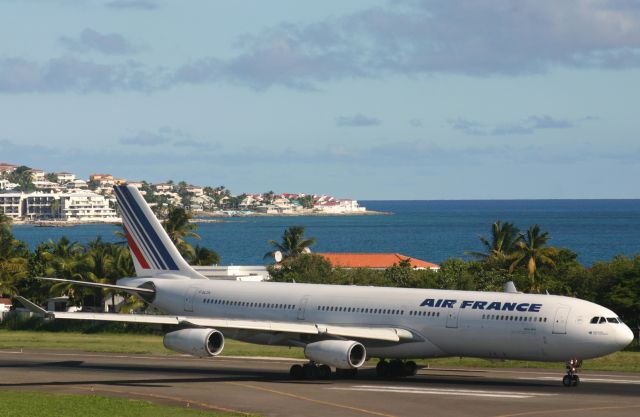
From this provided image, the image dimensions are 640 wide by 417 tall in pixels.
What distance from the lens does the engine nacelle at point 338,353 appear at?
5009 cm

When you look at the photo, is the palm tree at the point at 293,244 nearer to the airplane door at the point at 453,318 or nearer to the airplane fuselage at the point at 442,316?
the airplane fuselage at the point at 442,316

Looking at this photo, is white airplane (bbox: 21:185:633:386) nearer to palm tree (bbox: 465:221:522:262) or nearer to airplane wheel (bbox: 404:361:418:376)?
airplane wheel (bbox: 404:361:418:376)

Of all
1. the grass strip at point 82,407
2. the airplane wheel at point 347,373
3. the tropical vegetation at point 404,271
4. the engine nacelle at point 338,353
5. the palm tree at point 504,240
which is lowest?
the grass strip at point 82,407

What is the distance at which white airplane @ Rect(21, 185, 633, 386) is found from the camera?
48031 mm

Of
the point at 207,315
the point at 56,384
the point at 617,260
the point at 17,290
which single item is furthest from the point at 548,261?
the point at 56,384

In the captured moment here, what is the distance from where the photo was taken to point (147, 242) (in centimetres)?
6294

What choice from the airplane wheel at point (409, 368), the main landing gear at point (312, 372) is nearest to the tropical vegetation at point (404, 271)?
the airplane wheel at point (409, 368)

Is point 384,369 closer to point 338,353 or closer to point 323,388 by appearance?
point 338,353

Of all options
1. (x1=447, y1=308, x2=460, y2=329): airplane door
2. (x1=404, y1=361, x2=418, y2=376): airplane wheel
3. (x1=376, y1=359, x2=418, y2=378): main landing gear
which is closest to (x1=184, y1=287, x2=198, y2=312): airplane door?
(x1=376, y1=359, x2=418, y2=378): main landing gear

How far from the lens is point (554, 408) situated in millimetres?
41156

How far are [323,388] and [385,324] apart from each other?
514 cm

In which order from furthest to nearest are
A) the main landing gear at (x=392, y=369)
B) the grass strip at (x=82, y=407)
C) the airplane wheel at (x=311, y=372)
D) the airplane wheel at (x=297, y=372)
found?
the main landing gear at (x=392, y=369)
the airplane wheel at (x=297, y=372)
the airplane wheel at (x=311, y=372)
the grass strip at (x=82, y=407)

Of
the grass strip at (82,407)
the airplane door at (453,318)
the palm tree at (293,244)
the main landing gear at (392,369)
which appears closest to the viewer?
the grass strip at (82,407)

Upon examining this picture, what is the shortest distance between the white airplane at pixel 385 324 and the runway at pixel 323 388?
4.22 feet
